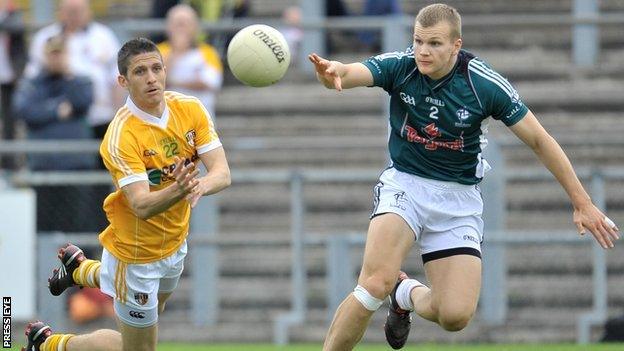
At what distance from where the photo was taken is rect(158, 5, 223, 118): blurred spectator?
15.2 metres

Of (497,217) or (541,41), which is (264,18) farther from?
(497,217)

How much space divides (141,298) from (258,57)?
165 centimetres

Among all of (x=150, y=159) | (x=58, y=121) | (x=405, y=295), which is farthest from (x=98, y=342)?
(x=58, y=121)

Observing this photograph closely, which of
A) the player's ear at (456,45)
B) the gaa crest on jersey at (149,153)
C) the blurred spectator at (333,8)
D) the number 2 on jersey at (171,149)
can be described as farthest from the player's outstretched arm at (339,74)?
the blurred spectator at (333,8)

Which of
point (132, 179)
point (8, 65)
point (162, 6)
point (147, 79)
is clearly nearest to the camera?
point (132, 179)

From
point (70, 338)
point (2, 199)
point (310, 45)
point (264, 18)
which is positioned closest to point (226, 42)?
point (310, 45)

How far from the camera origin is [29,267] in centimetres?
1470

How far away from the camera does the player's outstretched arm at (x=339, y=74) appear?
30.1 feet

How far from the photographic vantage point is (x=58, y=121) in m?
15.4

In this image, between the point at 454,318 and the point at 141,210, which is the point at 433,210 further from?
the point at 141,210

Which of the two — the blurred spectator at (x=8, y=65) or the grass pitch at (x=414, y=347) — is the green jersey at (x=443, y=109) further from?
the blurred spectator at (x=8, y=65)

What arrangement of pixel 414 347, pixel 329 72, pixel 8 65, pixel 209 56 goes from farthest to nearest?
pixel 8 65 < pixel 209 56 < pixel 414 347 < pixel 329 72

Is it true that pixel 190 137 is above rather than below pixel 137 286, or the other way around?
above

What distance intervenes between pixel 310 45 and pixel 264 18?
6.40 ft
